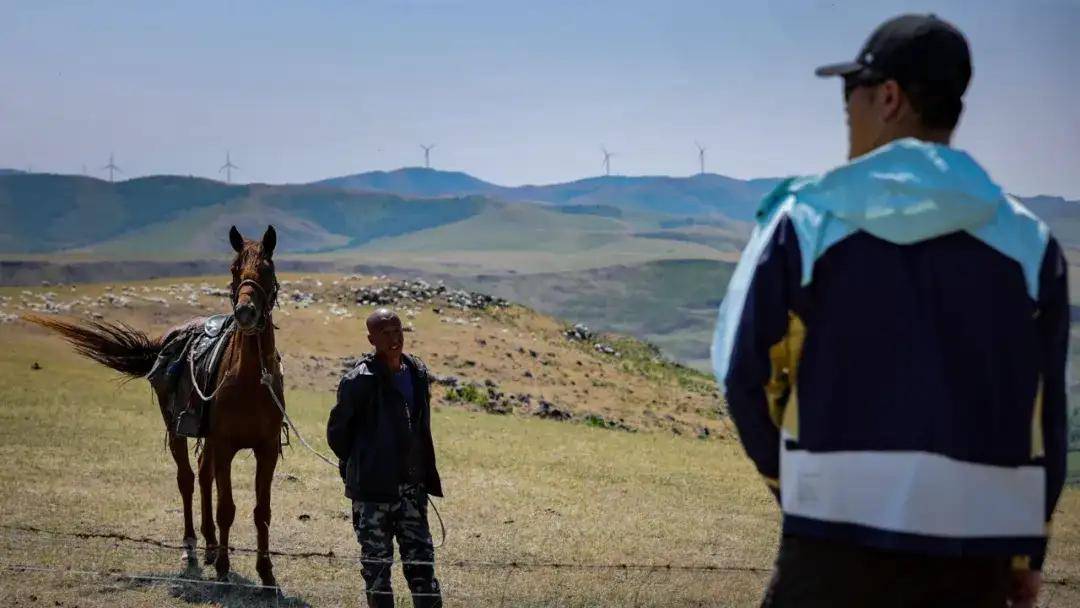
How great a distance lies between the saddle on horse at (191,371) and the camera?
9445 mm

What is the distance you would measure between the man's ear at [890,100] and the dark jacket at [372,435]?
4.66 meters

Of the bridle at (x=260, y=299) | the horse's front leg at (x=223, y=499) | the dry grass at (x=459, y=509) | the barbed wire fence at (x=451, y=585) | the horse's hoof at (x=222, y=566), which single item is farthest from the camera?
the horse's hoof at (x=222, y=566)

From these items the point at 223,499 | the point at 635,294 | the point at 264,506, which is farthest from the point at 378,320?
the point at 635,294

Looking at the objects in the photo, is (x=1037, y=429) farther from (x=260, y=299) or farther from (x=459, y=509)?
(x=459, y=509)

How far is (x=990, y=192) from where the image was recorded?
2990 mm

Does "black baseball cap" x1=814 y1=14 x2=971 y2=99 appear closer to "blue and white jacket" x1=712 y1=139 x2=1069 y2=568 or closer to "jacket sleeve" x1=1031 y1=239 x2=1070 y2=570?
"blue and white jacket" x1=712 y1=139 x2=1069 y2=568

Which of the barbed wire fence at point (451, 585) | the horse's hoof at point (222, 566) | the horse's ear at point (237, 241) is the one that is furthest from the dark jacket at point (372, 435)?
the horse's hoof at point (222, 566)

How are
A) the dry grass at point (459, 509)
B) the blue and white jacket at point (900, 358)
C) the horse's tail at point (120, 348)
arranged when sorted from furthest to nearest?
the horse's tail at point (120, 348) < the dry grass at point (459, 509) < the blue and white jacket at point (900, 358)

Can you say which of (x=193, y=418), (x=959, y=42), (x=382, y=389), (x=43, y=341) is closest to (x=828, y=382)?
(x=959, y=42)

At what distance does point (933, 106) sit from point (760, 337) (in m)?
0.75

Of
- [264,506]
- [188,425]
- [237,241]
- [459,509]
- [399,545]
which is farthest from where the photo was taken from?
[459,509]

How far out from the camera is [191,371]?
31.9ft

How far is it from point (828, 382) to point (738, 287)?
0.32 meters

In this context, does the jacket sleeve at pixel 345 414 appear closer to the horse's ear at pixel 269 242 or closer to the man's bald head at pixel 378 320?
the man's bald head at pixel 378 320
